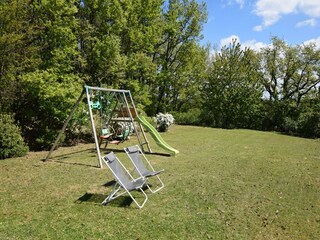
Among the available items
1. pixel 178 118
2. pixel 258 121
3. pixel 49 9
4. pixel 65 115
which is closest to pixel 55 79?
pixel 65 115

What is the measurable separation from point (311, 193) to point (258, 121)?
20.5 m

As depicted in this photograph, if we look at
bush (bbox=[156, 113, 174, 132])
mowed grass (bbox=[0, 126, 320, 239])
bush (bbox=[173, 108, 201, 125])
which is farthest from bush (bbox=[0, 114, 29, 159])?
bush (bbox=[173, 108, 201, 125])

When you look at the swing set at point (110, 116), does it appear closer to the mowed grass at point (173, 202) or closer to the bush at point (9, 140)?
the mowed grass at point (173, 202)

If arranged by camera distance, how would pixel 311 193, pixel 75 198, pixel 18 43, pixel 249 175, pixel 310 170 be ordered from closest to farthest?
pixel 75 198, pixel 311 193, pixel 249 175, pixel 310 170, pixel 18 43

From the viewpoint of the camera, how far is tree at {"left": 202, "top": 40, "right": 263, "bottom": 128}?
26.1 metres

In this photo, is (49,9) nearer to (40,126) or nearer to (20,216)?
(40,126)

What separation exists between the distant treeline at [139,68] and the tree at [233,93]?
0.09 m

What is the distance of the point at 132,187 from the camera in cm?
605

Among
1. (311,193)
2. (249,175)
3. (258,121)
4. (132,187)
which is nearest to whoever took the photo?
(132,187)

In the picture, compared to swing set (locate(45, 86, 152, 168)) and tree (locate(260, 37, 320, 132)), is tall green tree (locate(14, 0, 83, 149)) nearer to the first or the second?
→ swing set (locate(45, 86, 152, 168))

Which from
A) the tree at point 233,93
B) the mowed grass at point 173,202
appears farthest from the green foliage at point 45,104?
the tree at point 233,93

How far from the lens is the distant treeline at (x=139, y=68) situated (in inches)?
475

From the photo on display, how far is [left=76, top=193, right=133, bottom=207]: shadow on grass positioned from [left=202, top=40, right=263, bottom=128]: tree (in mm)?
20929

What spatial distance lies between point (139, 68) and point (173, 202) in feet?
45.2
